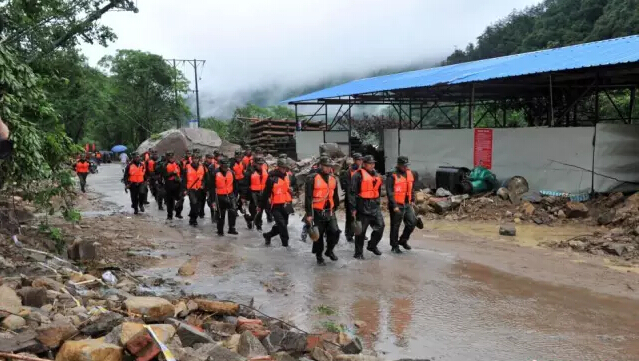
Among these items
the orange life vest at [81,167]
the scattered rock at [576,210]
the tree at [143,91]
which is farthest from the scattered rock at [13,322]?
the tree at [143,91]

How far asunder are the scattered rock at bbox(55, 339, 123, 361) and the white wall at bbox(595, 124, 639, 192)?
1253cm

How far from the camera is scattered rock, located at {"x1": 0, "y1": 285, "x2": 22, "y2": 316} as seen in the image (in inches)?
180

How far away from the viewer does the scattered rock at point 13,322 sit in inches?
166

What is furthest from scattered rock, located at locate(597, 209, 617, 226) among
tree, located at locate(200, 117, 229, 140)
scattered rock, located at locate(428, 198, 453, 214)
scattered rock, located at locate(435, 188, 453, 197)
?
tree, located at locate(200, 117, 229, 140)

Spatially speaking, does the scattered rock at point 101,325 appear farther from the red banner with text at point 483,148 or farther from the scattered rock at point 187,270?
the red banner with text at point 483,148

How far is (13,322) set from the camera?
4.27 metres

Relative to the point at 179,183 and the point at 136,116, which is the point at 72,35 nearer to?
the point at 179,183

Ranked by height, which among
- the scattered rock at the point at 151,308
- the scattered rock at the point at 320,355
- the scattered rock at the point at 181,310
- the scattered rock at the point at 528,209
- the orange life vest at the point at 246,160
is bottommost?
the scattered rock at the point at 528,209

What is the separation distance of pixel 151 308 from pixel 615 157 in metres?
12.2

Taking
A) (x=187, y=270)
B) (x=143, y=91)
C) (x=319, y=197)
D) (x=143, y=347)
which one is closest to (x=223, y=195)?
(x=319, y=197)

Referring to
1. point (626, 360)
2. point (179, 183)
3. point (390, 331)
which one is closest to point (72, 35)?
point (179, 183)

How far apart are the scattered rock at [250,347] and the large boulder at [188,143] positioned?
29.1 meters

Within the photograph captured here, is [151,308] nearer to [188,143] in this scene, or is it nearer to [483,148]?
[483,148]

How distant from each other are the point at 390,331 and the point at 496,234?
6654 mm
